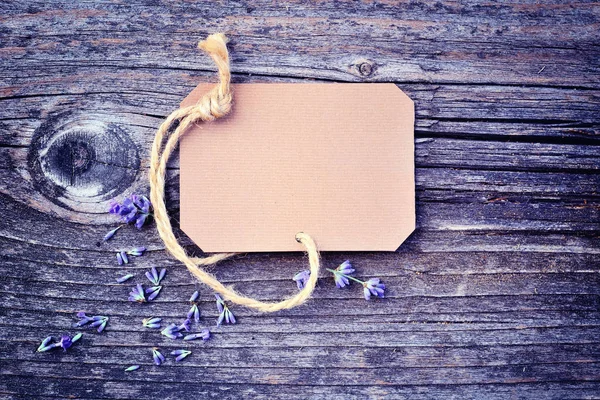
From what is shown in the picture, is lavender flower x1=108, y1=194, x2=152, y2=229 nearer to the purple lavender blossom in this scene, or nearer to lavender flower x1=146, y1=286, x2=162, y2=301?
lavender flower x1=146, y1=286, x2=162, y2=301

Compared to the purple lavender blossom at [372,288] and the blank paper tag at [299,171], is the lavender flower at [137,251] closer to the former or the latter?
the blank paper tag at [299,171]

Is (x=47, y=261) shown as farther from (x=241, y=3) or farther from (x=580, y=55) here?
(x=580, y=55)

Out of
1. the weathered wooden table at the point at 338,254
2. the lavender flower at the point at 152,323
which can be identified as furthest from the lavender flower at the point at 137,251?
the lavender flower at the point at 152,323

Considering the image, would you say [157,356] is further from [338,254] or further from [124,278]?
[338,254]

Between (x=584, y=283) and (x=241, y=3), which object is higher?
(x=241, y=3)

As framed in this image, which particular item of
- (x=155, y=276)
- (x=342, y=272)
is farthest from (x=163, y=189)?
(x=342, y=272)

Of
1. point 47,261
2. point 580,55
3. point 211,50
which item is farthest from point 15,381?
point 580,55

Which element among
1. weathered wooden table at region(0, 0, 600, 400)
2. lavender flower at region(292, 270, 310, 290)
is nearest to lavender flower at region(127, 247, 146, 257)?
weathered wooden table at region(0, 0, 600, 400)
